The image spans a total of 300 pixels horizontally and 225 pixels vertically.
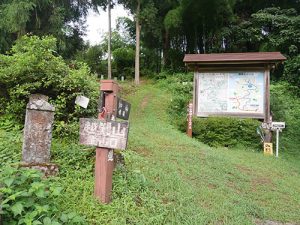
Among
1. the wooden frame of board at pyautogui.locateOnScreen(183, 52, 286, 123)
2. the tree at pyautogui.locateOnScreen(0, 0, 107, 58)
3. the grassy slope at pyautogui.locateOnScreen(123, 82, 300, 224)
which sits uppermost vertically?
the tree at pyautogui.locateOnScreen(0, 0, 107, 58)

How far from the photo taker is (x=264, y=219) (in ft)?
12.8

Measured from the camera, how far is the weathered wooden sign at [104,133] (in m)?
3.33

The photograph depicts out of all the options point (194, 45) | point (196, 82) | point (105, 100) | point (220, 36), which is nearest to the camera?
point (105, 100)

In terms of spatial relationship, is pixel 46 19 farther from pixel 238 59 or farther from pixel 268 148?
pixel 268 148

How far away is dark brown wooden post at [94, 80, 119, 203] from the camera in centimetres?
341

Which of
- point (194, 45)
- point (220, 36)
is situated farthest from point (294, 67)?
point (194, 45)

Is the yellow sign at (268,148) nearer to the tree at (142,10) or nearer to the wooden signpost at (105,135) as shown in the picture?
the wooden signpost at (105,135)

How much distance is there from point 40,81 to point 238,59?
20.7 feet

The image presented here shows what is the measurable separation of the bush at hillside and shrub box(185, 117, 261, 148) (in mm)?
4565

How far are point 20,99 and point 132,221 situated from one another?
3.05 m

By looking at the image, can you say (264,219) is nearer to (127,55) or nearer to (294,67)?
(294,67)

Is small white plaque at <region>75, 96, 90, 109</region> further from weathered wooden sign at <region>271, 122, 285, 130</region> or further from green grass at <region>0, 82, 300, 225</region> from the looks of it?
weathered wooden sign at <region>271, 122, 285, 130</region>

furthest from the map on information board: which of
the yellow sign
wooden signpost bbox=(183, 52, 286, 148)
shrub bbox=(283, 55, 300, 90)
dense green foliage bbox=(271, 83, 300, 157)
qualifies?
shrub bbox=(283, 55, 300, 90)

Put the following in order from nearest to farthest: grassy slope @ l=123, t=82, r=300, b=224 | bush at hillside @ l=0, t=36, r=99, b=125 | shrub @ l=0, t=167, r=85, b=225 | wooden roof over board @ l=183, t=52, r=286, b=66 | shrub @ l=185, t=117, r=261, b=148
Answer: shrub @ l=0, t=167, r=85, b=225
grassy slope @ l=123, t=82, r=300, b=224
bush at hillside @ l=0, t=36, r=99, b=125
shrub @ l=185, t=117, r=261, b=148
wooden roof over board @ l=183, t=52, r=286, b=66
